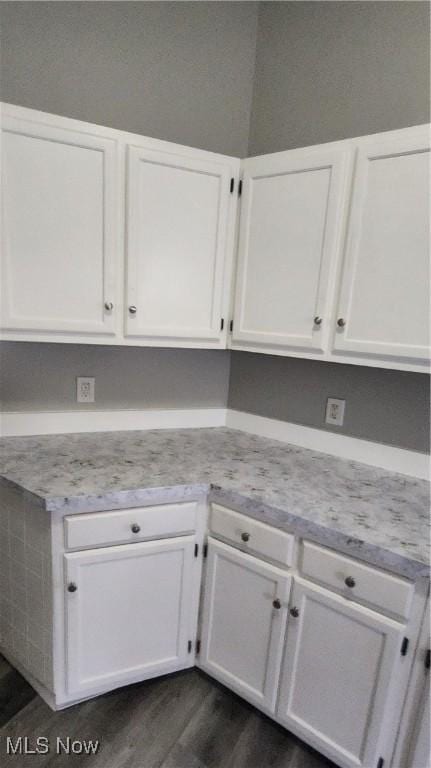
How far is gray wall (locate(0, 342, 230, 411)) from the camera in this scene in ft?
5.79

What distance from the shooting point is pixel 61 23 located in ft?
5.19

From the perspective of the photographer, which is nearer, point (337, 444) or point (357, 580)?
point (357, 580)

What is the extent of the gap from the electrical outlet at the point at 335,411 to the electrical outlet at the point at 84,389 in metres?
1.06

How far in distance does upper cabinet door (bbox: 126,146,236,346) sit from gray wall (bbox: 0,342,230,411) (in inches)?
12.0

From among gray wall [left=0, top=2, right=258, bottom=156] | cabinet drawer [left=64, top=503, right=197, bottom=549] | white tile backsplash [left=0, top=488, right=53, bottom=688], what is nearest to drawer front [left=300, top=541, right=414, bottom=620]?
cabinet drawer [left=64, top=503, right=197, bottom=549]

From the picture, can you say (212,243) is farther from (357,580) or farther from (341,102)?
(357,580)

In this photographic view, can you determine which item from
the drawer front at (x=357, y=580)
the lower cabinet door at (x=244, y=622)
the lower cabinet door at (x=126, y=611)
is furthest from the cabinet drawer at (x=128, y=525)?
the drawer front at (x=357, y=580)

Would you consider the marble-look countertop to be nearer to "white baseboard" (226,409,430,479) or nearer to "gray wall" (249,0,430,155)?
"white baseboard" (226,409,430,479)

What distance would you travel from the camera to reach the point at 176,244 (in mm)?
1639

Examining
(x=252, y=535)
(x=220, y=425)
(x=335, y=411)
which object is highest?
(x=335, y=411)

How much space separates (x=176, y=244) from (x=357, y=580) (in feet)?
4.33

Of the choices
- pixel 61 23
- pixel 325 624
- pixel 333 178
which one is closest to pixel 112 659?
pixel 325 624

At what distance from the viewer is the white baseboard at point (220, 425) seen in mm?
1665

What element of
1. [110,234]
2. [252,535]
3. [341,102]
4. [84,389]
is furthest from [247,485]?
[341,102]
